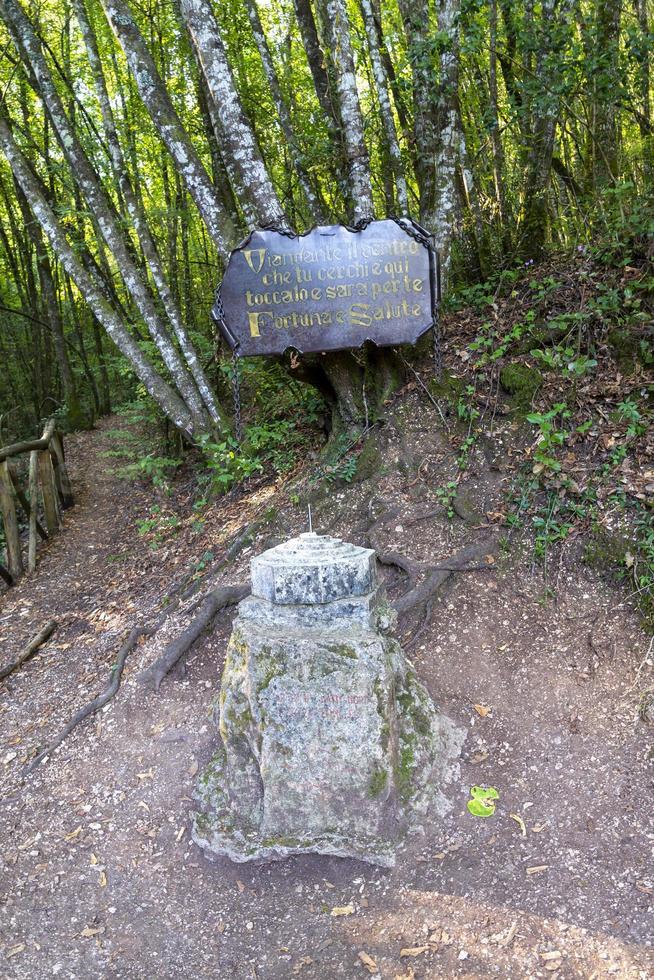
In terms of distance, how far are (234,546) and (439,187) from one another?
433 centimetres

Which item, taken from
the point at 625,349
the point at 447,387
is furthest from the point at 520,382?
the point at 625,349

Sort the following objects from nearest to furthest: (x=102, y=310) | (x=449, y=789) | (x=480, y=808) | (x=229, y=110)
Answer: (x=480, y=808)
(x=449, y=789)
(x=229, y=110)
(x=102, y=310)

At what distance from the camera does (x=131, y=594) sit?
21.4 ft

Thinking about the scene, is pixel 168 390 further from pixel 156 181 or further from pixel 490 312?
pixel 156 181

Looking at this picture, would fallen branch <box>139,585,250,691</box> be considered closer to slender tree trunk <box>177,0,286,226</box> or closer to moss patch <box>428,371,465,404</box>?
moss patch <box>428,371,465,404</box>

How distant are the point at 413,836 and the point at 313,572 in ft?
5.06

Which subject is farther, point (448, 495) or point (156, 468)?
point (156, 468)

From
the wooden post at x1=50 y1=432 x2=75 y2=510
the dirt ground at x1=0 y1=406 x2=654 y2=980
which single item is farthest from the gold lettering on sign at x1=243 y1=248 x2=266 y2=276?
the wooden post at x1=50 y1=432 x2=75 y2=510

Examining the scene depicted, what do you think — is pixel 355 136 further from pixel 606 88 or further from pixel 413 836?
pixel 413 836

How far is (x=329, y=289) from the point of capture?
5152 millimetres

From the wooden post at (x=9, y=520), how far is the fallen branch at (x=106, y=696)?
3122 millimetres

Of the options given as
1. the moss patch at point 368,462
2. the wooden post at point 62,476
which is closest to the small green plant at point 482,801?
the moss patch at point 368,462

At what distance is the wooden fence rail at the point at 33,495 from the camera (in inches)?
303

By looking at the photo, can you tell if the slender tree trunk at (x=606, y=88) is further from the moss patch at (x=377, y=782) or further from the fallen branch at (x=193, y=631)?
the moss patch at (x=377, y=782)
